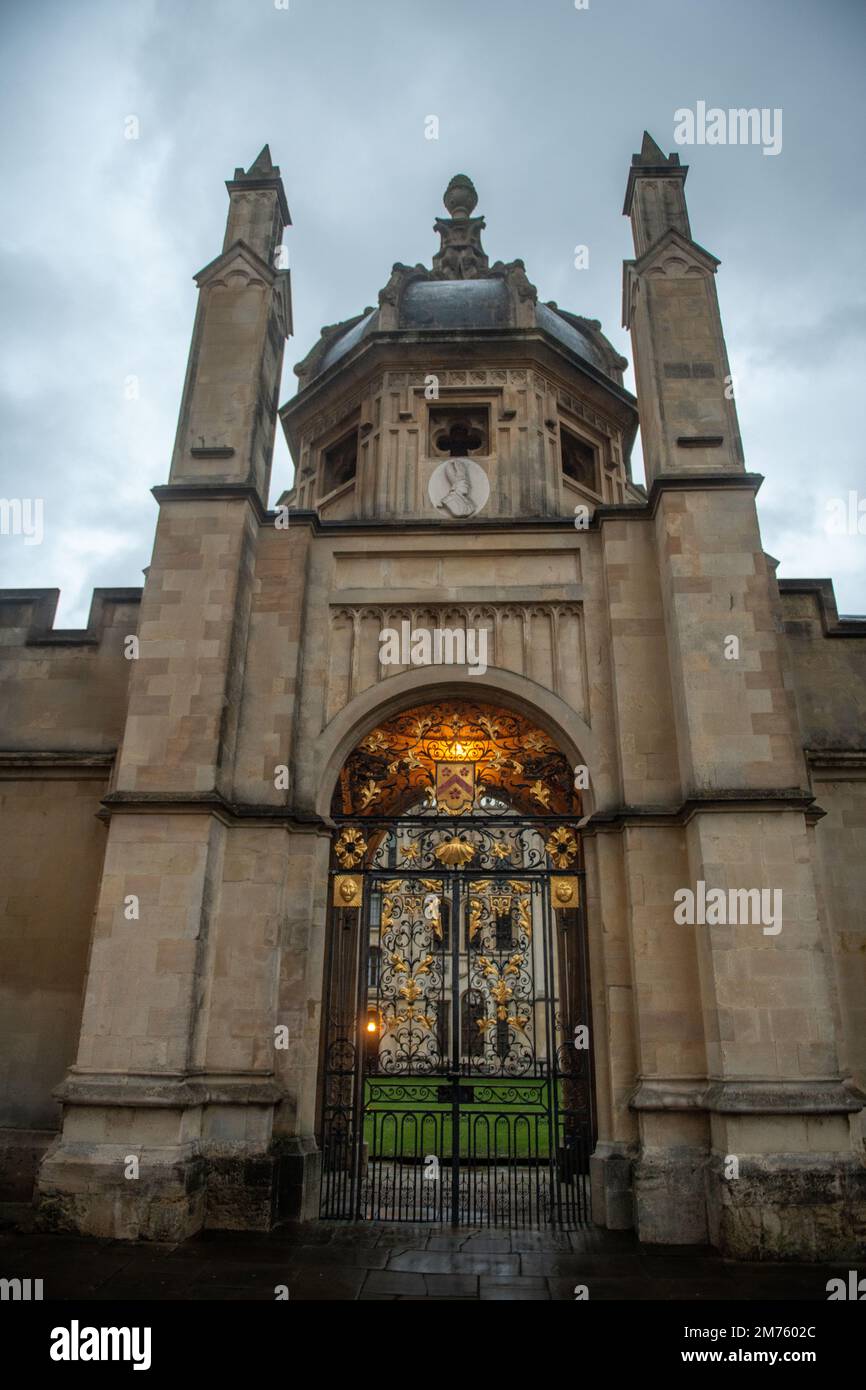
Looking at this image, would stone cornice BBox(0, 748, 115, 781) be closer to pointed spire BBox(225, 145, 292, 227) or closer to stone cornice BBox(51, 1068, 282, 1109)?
stone cornice BBox(51, 1068, 282, 1109)

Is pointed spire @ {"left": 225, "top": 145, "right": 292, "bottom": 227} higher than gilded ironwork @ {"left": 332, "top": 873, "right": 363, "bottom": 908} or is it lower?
higher

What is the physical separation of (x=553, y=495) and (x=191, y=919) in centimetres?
888

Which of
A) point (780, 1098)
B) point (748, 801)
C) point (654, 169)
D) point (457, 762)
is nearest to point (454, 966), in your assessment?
point (457, 762)

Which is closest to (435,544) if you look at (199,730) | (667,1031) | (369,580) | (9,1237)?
(369,580)

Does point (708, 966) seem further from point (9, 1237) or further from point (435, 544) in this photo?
point (9, 1237)

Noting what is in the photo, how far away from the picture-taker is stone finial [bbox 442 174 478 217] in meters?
21.6

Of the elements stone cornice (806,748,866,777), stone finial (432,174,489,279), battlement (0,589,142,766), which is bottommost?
stone cornice (806,748,866,777)

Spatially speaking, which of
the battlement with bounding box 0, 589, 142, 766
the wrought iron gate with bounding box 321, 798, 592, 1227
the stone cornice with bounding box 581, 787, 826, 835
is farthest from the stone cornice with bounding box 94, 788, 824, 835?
the battlement with bounding box 0, 589, 142, 766

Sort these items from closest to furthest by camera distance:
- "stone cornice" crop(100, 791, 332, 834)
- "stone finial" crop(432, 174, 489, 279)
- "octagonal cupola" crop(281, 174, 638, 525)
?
"stone cornice" crop(100, 791, 332, 834)
"octagonal cupola" crop(281, 174, 638, 525)
"stone finial" crop(432, 174, 489, 279)

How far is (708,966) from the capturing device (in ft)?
26.9

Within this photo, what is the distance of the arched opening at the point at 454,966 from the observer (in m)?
9.12

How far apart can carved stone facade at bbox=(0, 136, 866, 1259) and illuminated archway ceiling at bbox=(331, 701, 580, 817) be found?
0.62 meters

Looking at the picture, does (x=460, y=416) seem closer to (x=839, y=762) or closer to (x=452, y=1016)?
(x=839, y=762)

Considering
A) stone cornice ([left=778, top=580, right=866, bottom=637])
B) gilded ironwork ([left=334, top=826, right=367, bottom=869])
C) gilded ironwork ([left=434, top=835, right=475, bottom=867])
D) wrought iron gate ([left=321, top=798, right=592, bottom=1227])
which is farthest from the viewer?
stone cornice ([left=778, top=580, right=866, bottom=637])
